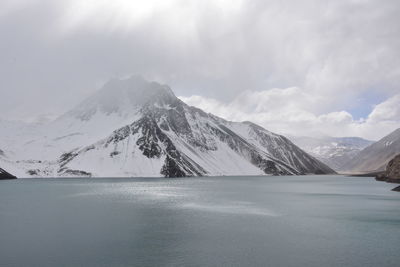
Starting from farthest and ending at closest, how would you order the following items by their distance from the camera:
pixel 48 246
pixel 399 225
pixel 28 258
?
pixel 399 225 → pixel 48 246 → pixel 28 258

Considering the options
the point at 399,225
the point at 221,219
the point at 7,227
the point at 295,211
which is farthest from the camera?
the point at 295,211

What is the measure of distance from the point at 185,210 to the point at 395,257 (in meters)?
57.5

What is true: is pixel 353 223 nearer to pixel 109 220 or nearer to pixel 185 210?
pixel 185 210

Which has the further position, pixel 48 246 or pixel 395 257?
pixel 48 246

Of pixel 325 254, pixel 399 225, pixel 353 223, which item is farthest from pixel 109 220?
pixel 399 225

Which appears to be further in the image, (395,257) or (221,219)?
(221,219)

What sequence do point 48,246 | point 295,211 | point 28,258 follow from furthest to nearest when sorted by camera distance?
point 295,211 → point 48,246 → point 28,258

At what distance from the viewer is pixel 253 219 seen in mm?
84312

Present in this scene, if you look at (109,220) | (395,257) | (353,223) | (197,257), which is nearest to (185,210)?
(109,220)

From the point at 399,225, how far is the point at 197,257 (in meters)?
50.9

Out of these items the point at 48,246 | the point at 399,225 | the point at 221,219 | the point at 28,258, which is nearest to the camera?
the point at 28,258

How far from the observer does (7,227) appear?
235 feet

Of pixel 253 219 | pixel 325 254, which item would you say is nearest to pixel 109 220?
pixel 253 219

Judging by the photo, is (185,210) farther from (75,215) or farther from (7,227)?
(7,227)
